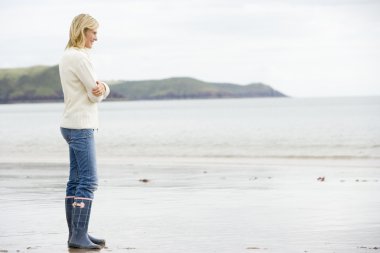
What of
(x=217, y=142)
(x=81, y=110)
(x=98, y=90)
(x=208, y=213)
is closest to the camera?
(x=98, y=90)

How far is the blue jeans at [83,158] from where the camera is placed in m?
7.45

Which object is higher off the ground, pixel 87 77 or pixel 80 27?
pixel 80 27

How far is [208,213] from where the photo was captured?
9977 millimetres

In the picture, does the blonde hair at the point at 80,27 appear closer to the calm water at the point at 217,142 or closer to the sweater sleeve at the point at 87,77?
the sweater sleeve at the point at 87,77

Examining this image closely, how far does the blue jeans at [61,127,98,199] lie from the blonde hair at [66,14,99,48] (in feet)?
2.64

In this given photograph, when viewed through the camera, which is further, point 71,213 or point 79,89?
point 71,213

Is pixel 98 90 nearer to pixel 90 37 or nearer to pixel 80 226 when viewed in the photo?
pixel 90 37

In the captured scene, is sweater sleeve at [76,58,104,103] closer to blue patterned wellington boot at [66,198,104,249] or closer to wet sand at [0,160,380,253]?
blue patterned wellington boot at [66,198,104,249]

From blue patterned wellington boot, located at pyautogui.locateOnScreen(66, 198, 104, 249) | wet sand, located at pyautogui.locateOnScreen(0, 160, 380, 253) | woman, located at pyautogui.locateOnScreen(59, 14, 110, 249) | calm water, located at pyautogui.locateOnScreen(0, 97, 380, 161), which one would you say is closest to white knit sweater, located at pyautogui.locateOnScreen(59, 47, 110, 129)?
woman, located at pyautogui.locateOnScreen(59, 14, 110, 249)

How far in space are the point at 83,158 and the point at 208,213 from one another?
2.89m

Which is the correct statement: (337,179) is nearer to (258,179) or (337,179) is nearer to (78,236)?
(258,179)

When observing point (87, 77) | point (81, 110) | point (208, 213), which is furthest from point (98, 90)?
point (208, 213)

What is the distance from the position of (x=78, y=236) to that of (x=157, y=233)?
108 centimetres

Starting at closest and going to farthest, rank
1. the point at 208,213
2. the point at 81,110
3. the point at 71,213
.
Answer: the point at 81,110 → the point at 71,213 → the point at 208,213
